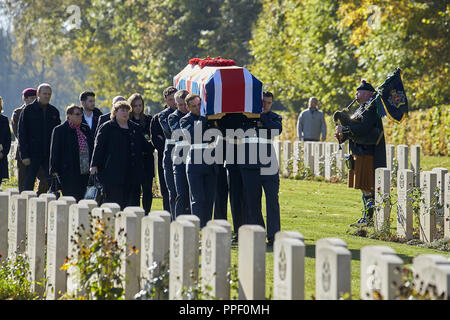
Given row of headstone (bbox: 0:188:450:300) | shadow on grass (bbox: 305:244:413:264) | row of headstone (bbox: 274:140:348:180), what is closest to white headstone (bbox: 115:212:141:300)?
row of headstone (bbox: 0:188:450:300)

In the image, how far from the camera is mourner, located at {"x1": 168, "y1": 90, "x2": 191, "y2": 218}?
10875 millimetres

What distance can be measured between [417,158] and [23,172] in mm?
7343

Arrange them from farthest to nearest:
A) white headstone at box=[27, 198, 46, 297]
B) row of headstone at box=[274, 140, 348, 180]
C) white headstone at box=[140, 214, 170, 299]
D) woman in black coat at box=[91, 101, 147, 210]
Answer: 1. row of headstone at box=[274, 140, 348, 180]
2. woman in black coat at box=[91, 101, 147, 210]
3. white headstone at box=[27, 198, 46, 297]
4. white headstone at box=[140, 214, 170, 299]

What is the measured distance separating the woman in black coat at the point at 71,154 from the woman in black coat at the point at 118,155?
0.80 metres

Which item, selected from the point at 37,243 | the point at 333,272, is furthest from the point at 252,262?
the point at 37,243

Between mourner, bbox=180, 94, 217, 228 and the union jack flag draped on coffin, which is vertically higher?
the union jack flag draped on coffin

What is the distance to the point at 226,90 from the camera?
1146cm

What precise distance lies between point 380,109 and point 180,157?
128 inches

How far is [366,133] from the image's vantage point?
496 inches

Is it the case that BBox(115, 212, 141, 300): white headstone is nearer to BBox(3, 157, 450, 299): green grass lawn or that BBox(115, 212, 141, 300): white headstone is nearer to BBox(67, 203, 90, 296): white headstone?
BBox(67, 203, 90, 296): white headstone

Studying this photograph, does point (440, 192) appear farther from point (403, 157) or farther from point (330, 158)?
point (330, 158)

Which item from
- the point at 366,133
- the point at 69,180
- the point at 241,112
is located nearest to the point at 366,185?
the point at 366,133

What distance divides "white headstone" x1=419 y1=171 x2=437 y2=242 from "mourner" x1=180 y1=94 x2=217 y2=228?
8.24ft
